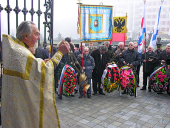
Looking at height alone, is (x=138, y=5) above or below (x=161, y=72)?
above

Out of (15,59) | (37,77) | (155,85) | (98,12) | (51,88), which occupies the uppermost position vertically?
(98,12)

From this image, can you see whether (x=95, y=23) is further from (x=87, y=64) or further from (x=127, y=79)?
(x=127, y=79)

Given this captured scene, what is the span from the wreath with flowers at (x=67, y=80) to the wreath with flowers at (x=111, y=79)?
1.13 metres

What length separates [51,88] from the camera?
1.94 m

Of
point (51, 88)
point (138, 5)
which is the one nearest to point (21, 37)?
point (51, 88)

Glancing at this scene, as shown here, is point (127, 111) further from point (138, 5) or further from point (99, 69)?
point (138, 5)

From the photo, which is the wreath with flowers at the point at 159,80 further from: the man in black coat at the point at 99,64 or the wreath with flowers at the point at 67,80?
the wreath with flowers at the point at 67,80

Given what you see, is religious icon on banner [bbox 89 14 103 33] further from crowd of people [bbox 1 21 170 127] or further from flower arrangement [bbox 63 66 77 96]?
crowd of people [bbox 1 21 170 127]

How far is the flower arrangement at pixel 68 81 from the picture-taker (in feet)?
18.7

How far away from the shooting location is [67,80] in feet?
18.8

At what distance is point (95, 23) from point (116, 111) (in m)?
2.57

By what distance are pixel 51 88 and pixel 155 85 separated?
5380 millimetres

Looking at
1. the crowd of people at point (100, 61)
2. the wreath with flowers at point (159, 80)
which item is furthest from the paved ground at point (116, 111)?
the crowd of people at point (100, 61)

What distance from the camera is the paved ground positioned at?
12.9ft
